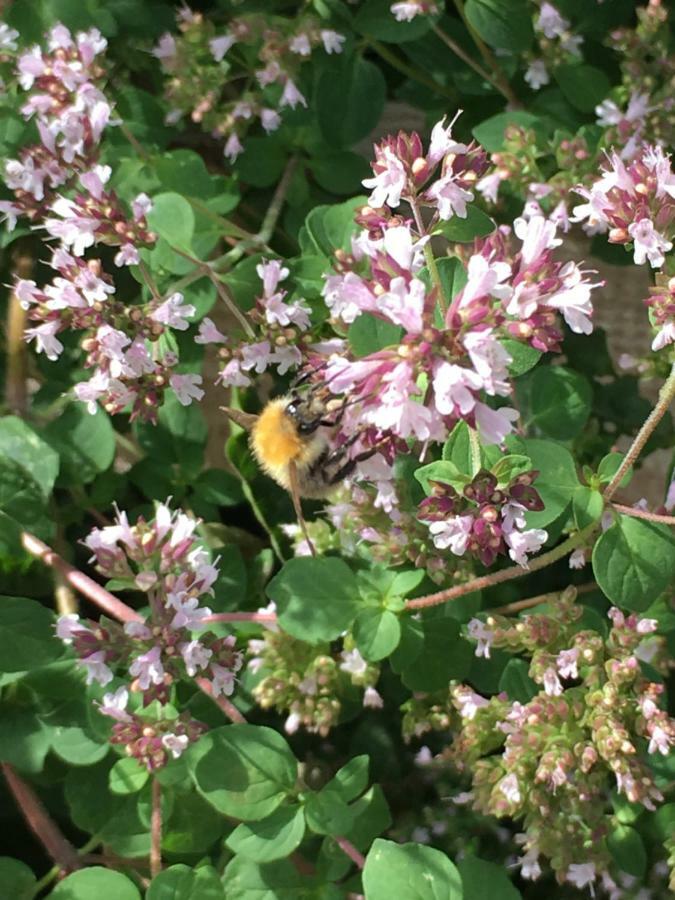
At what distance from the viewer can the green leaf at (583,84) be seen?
1665 millimetres

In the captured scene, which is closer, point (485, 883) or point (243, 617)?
point (485, 883)

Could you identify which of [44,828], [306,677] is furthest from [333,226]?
[44,828]

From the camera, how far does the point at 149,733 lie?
4.32 ft

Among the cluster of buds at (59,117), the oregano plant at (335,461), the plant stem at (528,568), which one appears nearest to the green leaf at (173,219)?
the oregano plant at (335,461)

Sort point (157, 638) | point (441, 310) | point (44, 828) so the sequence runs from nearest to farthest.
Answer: point (441, 310) < point (157, 638) < point (44, 828)

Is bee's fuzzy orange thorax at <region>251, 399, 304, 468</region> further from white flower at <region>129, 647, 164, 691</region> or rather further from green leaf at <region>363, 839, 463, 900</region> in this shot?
green leaf at <region>363, 839, 463, 900</region>

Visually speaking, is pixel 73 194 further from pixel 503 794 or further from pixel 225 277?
pixel 503 794

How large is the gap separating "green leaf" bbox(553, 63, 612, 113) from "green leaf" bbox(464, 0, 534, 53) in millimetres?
99

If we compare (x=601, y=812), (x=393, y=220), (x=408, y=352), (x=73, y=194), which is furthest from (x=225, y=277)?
(x=601, y=812)

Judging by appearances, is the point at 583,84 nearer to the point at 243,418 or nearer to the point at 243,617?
the point at 243,418

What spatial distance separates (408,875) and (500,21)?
4.16 feet

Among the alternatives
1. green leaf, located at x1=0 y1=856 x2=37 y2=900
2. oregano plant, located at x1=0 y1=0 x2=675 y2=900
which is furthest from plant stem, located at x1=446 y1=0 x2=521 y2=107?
green leaf, located at x1=0 y1=856 x2=37 y2=900

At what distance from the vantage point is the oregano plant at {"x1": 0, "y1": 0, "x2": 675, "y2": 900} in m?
1.15

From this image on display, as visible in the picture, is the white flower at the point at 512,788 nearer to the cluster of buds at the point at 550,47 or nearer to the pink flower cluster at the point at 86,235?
the pink flower cluster at the point at 86,235
